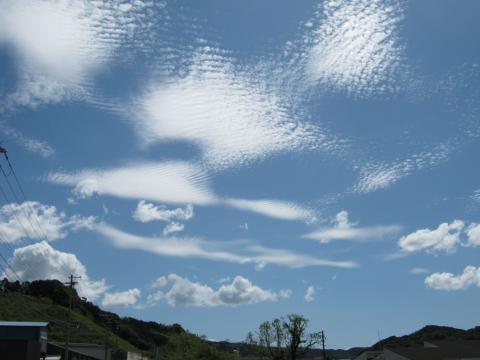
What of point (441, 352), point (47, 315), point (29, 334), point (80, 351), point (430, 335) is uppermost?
point (47, 315)

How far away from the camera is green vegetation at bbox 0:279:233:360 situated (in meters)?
70.7

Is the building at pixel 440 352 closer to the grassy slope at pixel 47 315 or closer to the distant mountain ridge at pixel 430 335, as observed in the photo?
the grassy slope at pixel 47 315

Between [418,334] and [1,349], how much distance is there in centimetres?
16232

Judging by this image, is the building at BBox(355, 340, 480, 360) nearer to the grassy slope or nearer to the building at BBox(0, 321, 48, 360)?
the building at BBox(0, 321, 48, 360)

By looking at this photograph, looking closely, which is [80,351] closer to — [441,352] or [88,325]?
[88,325]

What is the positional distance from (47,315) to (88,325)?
1600cm

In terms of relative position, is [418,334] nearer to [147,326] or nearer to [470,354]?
[147,326]

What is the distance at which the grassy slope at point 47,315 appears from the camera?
309 feet

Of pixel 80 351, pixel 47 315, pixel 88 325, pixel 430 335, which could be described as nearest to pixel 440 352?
pixel 80 351

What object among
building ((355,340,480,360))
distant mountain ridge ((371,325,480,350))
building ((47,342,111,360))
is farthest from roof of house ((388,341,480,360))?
distant mountain ridge ((371,325,480,350))

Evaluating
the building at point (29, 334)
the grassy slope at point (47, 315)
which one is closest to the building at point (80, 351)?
the building at point (29, 334)

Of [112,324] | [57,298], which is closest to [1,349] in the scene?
[57,298]

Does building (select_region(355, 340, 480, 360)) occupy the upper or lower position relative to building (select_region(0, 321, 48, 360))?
lower

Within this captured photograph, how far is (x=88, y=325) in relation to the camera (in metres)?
119
